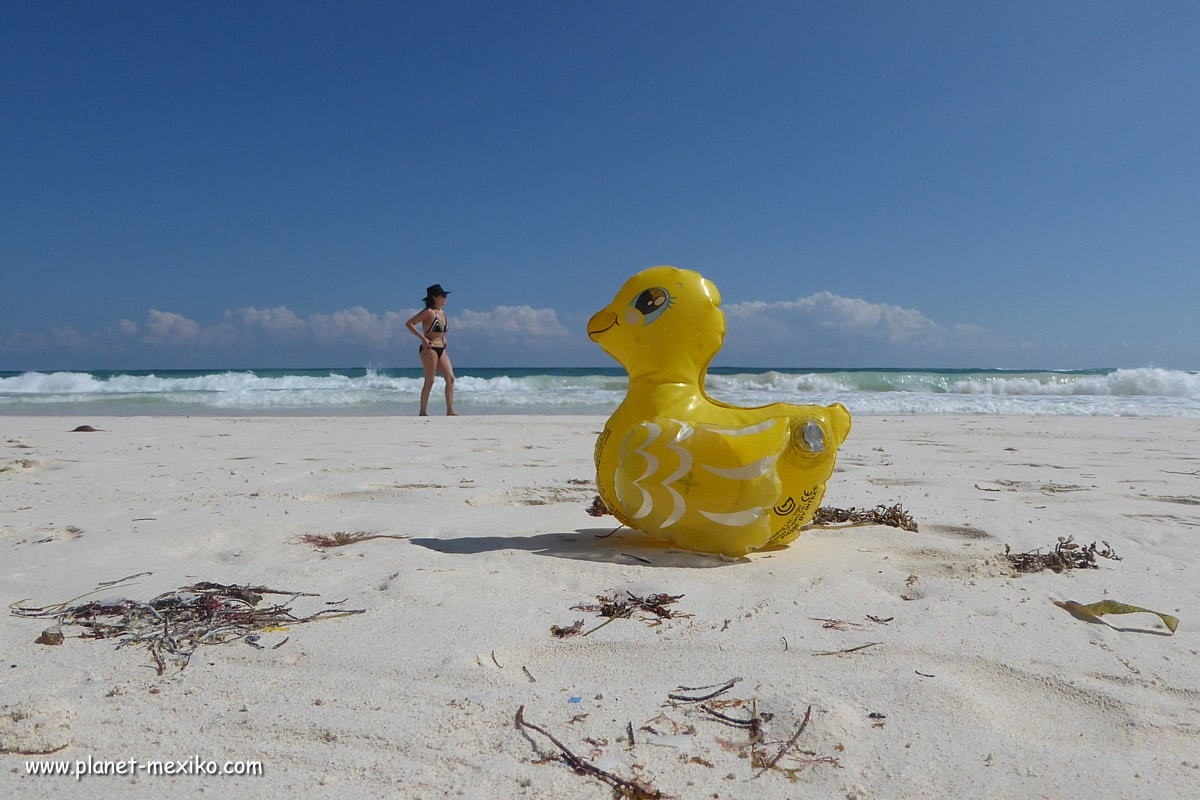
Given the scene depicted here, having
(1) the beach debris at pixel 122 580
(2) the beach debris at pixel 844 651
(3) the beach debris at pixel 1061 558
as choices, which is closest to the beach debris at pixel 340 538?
(1) the beach debris at pixel 122 580

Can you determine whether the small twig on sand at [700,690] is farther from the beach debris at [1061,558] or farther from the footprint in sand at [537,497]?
the footprint in sand at [537,497]

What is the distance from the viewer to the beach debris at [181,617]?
197 cm

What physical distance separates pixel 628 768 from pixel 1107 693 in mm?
1125

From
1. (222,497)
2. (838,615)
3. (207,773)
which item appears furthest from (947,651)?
(222,497)

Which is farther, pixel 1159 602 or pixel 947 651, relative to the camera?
pixel 1159 602

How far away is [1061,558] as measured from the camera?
279 centimetres

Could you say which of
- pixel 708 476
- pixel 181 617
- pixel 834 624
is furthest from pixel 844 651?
pixel 181 617

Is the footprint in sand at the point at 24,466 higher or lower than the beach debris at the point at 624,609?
higher

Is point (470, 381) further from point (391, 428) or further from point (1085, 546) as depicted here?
point (1085, 546)

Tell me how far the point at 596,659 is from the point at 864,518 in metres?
1.94

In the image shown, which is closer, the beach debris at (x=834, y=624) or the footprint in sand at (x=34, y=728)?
the footprint in sand at (x=34, y=728)

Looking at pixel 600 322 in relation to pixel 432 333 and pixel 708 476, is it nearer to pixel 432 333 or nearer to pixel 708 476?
pixel 708 476

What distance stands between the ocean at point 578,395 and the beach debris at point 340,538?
30.3 ft

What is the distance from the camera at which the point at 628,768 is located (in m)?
1.45
